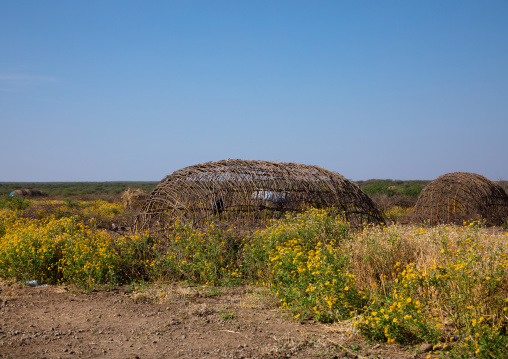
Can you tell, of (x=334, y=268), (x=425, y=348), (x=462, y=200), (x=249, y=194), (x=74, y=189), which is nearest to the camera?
(x=425, y=348)

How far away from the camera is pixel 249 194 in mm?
9945

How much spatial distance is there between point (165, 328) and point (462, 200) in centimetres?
1322

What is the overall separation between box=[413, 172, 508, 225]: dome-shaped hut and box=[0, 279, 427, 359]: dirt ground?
10761mm

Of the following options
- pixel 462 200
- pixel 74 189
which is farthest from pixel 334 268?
pixel 74 189

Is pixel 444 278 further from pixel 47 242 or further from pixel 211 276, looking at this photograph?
pixel 47 242

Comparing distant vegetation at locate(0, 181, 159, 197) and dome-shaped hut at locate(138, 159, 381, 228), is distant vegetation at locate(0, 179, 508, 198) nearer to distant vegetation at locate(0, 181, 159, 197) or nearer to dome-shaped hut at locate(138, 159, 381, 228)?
distant vegetation at locate(0, 181, 159, 197)

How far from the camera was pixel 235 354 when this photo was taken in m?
4.82

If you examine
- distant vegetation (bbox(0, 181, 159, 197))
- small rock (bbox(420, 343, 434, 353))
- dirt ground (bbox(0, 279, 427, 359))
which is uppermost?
distant vegetation (bbox(0, 181, 159, 197))

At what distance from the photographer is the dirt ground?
4.90 meters

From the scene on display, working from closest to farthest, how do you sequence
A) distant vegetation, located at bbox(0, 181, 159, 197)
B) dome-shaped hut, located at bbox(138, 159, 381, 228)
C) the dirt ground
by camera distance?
1. the dirt ground
2. dome-shaped hut, located at bbox(138, 159, 381, 228)
3. distant vegetation, located at bbox(0, 181, 159, 197)

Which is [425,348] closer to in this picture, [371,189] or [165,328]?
[165,328]

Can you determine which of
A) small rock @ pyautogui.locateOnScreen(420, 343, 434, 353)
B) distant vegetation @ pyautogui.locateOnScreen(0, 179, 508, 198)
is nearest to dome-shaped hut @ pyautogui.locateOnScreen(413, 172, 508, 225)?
distant vegetation @ pyautogui.locateOnScreen(0, 179, 508, 198)

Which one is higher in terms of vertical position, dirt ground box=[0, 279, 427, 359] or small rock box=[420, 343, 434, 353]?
small rock box=[420, 343, 434, 353]

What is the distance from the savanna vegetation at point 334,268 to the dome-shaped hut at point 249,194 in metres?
0.57
